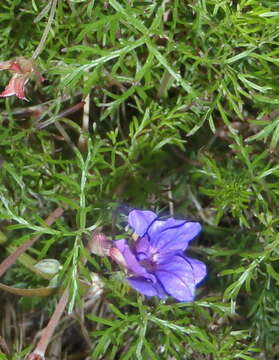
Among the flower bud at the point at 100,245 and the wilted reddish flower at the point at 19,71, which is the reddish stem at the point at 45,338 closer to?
the flower bud at the point at 100,245

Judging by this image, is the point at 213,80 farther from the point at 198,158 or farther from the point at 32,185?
the point at 32,185

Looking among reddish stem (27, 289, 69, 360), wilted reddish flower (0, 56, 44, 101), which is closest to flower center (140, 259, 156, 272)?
reddish stem (27, 289, 69, 360)

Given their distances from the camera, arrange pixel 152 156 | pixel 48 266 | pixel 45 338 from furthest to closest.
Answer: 1. pixel 152 156
2. pixel 48 266
3. pixel 45 338

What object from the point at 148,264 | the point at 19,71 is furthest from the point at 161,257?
the point at 19,71

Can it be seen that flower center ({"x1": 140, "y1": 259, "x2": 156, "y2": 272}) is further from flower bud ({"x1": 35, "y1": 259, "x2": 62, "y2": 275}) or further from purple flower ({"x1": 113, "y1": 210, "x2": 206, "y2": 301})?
flower bud ({"x1": 35, "y1": 259, "x2": 62, "y2": 275})

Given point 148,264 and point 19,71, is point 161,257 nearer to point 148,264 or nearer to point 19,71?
point 148,264

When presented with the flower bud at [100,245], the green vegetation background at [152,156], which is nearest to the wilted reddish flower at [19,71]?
the green vegetation background at [152,156]

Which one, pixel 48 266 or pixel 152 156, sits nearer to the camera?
pixel 48 266
